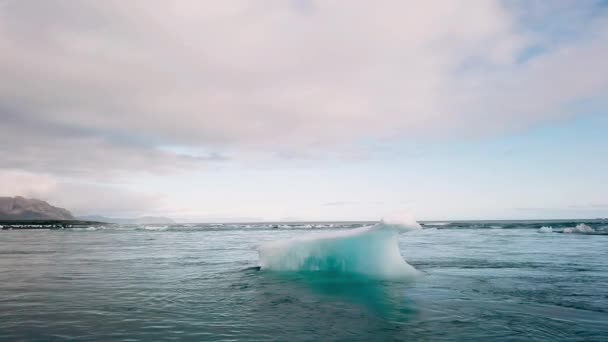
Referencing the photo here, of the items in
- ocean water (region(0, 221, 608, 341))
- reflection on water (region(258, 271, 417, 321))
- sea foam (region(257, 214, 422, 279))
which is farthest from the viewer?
sea foam (region(257, 214, 422, 279))

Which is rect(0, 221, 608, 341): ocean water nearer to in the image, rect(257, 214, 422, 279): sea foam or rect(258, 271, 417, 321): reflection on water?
rect(258, 271, 417, 321): reflection on water

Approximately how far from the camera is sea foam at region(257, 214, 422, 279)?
10742 millimetres

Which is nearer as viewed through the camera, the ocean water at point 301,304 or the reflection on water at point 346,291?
the ocean water at point 301,304

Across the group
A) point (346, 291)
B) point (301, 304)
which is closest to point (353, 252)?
point (346, 291)

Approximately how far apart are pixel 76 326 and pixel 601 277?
43.6 feet

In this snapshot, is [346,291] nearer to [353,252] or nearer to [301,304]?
[301,304]

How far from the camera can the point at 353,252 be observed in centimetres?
1155

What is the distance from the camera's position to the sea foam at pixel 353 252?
1074 centimetres

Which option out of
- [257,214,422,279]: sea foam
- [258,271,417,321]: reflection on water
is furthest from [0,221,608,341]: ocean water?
[257,214,422,279]: sea foam

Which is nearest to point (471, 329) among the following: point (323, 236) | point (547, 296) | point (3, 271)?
point (547, 296)

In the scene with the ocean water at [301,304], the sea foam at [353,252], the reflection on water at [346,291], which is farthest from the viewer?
the sea foam at [353,252]

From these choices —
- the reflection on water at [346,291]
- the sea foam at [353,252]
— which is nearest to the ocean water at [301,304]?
the reflection on water at [346,291]

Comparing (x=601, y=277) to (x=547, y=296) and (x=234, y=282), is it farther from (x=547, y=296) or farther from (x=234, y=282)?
(x=234, y=282)

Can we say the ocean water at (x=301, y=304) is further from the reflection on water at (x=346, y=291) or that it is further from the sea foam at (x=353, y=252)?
the sea foam at (x=353, y=252)
